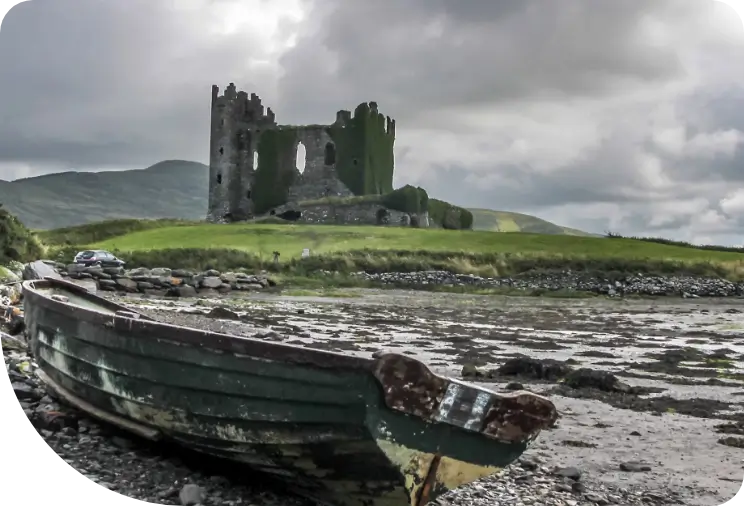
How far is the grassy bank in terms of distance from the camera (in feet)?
130

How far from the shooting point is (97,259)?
35781 mm

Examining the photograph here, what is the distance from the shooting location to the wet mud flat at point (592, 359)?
7172 millimetres

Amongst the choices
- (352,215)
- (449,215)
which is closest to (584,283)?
(352,215)

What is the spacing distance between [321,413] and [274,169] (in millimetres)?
64498

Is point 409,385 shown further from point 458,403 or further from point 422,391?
point 458,403

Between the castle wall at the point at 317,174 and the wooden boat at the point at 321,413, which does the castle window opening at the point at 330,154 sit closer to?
the castle wall at the point at 317,174

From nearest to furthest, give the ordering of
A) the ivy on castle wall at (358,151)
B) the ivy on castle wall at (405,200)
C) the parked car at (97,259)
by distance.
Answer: the parked car at (97,259)
the ivy on castle wall at (405,200)
the ivy on castle wall at (358,151)

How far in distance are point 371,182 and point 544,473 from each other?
62.3m

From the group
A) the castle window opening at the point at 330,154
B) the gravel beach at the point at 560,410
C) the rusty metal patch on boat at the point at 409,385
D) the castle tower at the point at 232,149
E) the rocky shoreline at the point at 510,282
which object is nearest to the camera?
the rusty metal patch on boat at the point at 409,385

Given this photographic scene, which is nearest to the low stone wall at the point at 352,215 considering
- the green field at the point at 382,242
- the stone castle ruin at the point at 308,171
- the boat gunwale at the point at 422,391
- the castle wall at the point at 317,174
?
the stone castle ruin at the point at 308,171

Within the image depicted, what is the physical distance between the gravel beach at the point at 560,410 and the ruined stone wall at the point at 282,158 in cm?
4471

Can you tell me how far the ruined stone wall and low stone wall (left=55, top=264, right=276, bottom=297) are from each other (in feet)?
108

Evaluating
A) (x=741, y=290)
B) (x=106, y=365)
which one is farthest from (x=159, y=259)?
(x=106, y=365)

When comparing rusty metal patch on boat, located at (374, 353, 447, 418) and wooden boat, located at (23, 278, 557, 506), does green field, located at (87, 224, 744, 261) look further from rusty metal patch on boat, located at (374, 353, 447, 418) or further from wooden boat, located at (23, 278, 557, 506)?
rusty metal patch on boat, located at (374, 353, 447, 418)
